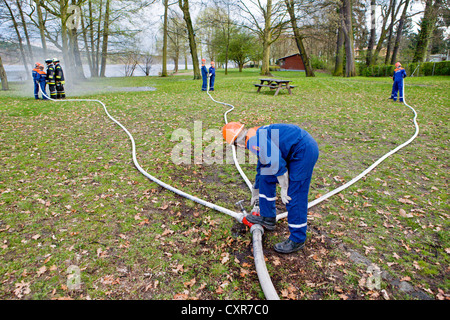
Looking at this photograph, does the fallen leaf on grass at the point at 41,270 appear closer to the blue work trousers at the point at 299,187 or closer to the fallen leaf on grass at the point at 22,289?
the fallen leaf on grass at the point at 22,289

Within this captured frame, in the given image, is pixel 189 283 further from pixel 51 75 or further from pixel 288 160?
pixel 51 75

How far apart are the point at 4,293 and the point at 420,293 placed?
4.30m

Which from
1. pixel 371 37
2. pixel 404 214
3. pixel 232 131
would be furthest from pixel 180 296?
pixel 371 37

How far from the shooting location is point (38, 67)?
41.8 ft

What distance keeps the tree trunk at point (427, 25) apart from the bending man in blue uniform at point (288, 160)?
33.8 metres

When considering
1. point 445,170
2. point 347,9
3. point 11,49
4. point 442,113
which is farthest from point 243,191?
point 11,49

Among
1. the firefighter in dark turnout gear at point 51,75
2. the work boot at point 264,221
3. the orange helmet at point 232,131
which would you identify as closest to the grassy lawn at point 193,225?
the work boot at point 264,221

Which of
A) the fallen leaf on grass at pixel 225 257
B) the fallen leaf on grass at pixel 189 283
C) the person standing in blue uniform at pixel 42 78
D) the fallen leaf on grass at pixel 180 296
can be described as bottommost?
the fallen leaf on grass at pixel 180 296

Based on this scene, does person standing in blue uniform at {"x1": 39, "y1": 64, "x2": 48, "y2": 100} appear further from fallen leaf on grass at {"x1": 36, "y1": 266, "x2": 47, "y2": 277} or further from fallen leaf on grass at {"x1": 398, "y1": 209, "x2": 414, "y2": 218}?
fallen leaf on grass at {"x1": 398, "y1": 209, "x2": 414, "y2": 218}

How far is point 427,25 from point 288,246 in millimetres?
38255

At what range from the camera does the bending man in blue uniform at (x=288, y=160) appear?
298 cm

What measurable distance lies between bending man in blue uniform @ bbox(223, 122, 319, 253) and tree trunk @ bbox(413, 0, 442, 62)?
33.8m

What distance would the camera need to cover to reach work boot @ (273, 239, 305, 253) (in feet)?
10.7
